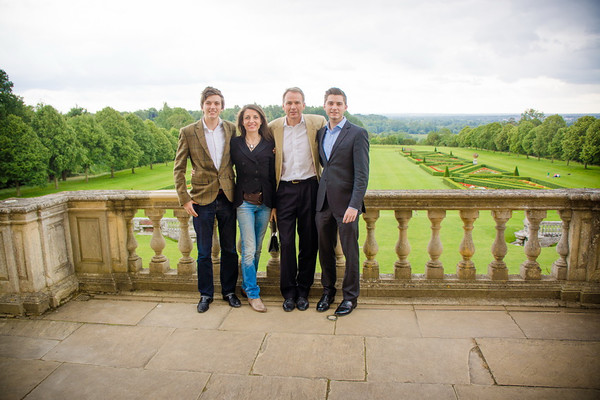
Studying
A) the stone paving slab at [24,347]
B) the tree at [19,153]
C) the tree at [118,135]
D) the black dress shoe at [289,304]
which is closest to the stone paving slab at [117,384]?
the stone paving slab at [24,347]

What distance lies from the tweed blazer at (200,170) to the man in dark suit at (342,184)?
3.05 ft

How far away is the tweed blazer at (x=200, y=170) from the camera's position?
4000 millimetres

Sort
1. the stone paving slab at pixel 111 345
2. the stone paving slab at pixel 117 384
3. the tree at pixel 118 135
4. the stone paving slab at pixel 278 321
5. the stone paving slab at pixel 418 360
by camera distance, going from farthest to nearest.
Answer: the tree at pixel 118 135, the stone paving slab at pixel 278 321, the stone paving slab at pixel 111 345, the stone paving slab at pixel 418 360, the stone paving slab at pixel 117 384

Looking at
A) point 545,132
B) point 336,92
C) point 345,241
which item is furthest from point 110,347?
point 545,132

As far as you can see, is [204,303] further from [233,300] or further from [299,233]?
[299,233]

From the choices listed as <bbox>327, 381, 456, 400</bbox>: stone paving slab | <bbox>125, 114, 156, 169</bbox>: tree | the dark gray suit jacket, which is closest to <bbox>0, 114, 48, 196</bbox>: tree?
<bbox>125, 114, 156, 169</bbox>: tree

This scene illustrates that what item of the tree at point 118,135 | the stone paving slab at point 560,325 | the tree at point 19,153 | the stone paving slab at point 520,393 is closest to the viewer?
the stone paving slab at point 520,393

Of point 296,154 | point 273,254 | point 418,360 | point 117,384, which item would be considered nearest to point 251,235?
point 273,254

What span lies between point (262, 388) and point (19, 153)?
45872 mm

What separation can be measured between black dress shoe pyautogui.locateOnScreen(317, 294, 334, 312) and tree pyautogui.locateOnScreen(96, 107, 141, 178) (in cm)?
5449

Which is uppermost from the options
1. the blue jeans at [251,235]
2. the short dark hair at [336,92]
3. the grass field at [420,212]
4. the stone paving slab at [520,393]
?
the short dark hair at [336,92]

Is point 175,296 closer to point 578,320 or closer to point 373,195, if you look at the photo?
point 373,195

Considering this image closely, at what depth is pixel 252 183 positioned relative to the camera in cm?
394

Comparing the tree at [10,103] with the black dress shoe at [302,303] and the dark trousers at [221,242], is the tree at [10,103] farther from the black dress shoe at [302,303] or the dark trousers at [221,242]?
the black dress shoe at [302,303]
